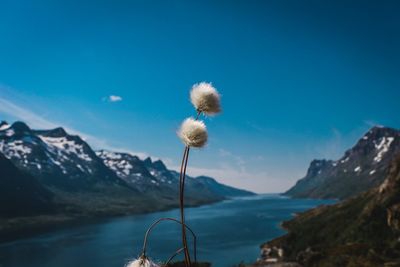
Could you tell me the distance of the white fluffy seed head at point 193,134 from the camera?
334 centimetres

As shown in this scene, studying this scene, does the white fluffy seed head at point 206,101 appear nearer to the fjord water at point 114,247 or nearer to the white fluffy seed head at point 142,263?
the white fluffy seed head at point 142,263

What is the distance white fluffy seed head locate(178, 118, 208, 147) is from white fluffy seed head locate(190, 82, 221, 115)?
146mm

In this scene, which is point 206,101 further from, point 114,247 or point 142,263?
point 114,247

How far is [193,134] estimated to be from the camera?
3346 mm

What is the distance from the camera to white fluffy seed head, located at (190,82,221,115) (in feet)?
11.3

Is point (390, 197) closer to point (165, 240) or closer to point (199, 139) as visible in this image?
point (165, 240)

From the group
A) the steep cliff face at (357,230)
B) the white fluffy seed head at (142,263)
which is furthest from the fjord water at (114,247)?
the white fluffy seed head at (142,263)

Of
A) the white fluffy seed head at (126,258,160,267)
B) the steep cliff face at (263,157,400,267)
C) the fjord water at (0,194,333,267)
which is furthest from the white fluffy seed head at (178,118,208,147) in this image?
the fjord water at (0,194,333,267)

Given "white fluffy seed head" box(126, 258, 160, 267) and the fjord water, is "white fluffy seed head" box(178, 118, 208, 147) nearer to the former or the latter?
"white fluffy seed head" box(126, 258, 160, 267)

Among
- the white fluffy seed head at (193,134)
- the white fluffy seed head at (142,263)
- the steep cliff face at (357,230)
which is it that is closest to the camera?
the white fluffy seed head at (142,263)

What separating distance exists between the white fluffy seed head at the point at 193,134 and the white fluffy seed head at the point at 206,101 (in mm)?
146

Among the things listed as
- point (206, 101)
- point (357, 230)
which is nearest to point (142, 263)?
point (206, 101)

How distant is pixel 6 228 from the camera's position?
577 feet

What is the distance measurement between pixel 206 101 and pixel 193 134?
31 centimetres
